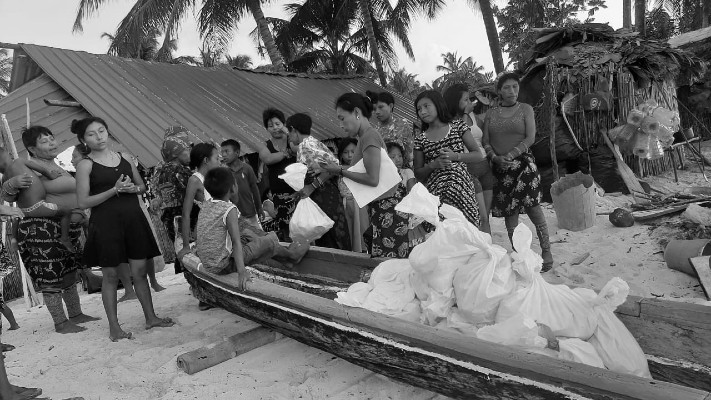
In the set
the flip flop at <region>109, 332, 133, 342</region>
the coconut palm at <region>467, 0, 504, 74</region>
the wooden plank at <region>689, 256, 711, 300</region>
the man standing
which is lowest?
the wooden plank at <region>689, 256, 711, 300</region>

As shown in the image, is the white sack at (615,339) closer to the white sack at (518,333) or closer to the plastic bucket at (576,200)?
the white sack at (518,333)

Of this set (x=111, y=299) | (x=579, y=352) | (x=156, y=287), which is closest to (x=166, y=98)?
(x=156, y=287)

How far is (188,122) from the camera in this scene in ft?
27.5

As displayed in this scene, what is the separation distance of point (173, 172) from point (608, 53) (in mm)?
6744

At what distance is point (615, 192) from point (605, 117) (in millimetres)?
1137

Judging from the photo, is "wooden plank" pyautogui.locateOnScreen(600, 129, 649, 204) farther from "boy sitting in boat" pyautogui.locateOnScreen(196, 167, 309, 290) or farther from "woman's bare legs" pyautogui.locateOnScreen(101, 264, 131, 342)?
"woman's bare legs" pyautogui.locateOnScreen(101, 264, 131, 342)

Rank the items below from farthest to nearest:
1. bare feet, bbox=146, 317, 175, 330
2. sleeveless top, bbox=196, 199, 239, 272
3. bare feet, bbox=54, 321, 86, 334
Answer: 1. bare feet, bbox=54, 321, 86, 334
2. bare feet, bbox=146, 317, 175, 330
3. sleeveless top, bbox=196, 199, 239, 272

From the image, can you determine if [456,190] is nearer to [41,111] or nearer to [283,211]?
[283,211]

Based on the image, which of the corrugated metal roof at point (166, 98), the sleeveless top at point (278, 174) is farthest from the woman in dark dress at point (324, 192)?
the corrugated metal roof at point (166, 98)

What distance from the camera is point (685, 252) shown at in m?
4.27

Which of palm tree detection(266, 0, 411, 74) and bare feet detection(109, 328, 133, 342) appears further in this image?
palm tree detection(266, 0, 411, 74)

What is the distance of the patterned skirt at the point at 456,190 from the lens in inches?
148

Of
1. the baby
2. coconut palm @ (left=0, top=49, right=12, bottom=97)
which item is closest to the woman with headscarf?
the baby

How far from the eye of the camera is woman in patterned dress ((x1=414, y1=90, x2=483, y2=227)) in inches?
144
